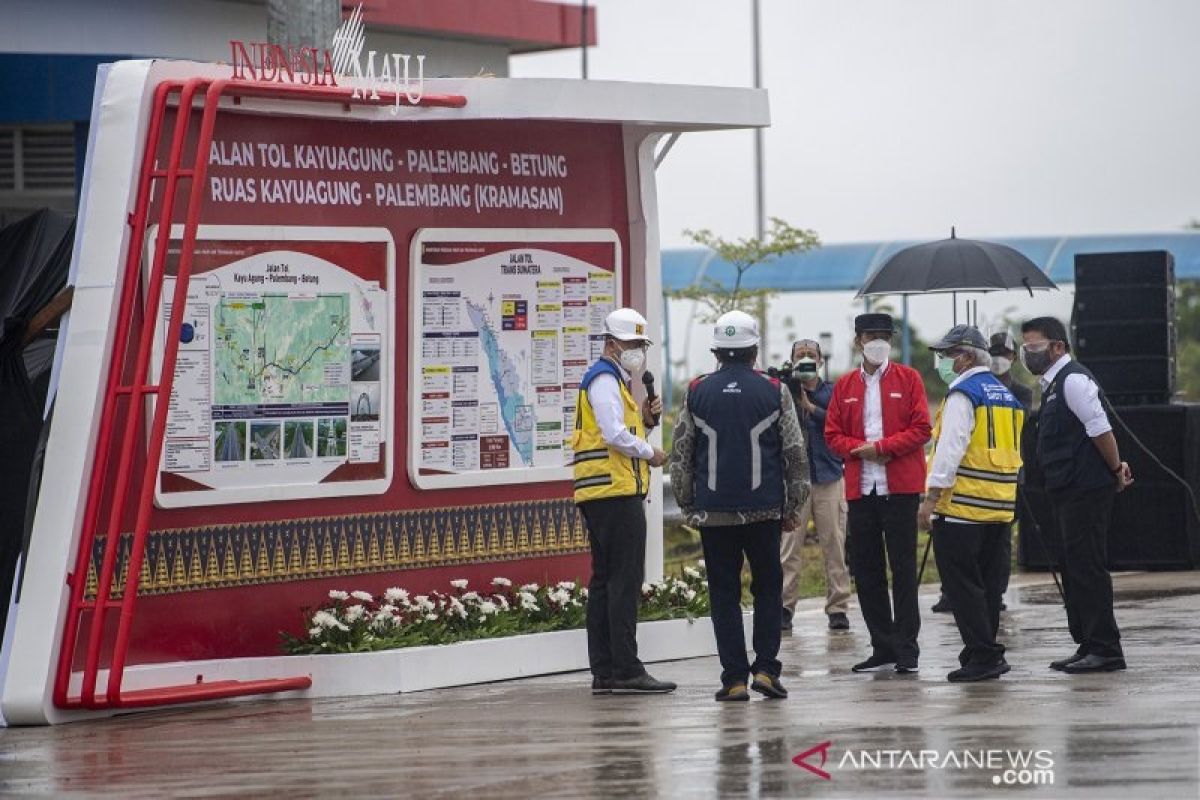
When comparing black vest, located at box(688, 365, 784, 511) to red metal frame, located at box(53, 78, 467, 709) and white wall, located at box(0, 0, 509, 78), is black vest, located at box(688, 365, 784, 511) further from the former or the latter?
white wall, located at box(0, 0, 509, 78)

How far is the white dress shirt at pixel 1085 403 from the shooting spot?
12039 millimetres

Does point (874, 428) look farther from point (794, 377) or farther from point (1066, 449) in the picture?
point (794, 377)

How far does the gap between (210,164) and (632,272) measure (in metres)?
3.17

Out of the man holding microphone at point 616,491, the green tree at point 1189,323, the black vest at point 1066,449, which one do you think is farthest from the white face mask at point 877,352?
the green tree at point 1189,323

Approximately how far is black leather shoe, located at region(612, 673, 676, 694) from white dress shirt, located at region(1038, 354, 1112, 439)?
2.66 m

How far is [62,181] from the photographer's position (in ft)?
78.7

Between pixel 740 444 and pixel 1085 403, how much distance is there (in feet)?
7.00

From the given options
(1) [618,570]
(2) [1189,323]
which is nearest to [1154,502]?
(1) [618,570]

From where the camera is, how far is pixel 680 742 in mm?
9742

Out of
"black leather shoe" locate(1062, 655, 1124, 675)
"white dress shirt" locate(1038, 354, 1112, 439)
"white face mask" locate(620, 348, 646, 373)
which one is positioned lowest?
"black leather shoe" locate(1062, 655, 1124, 675)

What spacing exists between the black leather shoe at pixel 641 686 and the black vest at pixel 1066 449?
244cm

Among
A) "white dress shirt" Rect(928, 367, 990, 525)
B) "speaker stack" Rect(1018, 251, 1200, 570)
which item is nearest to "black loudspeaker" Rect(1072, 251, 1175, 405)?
"speaker stack" Rect(1018, 251, 1200, 570)

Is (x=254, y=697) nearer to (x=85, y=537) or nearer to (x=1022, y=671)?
(x=85, y=537)

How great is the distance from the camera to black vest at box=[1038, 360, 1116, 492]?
12094 millimetres
